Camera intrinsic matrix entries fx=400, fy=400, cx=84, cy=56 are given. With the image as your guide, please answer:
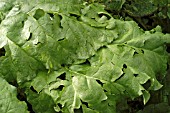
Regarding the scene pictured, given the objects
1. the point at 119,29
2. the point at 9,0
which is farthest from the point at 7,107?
the point at 119,29

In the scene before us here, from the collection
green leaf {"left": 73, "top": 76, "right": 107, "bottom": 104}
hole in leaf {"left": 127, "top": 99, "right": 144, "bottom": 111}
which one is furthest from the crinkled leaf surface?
hole in leaf {"left": 127, "top": 99, "right": 144, "bottom": 111}

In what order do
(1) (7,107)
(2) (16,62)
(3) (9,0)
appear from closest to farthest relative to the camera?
(1) (7,107), (2) (16,62), (3) (9,0)

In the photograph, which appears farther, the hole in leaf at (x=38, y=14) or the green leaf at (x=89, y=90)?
the hole in leaf at (x=38, y=14)

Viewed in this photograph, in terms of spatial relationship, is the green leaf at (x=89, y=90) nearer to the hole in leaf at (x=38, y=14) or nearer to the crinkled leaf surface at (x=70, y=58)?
the crinkled leaf surface at (x=70, y=58)

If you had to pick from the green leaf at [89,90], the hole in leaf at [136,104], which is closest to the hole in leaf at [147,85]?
the green leaf at [89,90]

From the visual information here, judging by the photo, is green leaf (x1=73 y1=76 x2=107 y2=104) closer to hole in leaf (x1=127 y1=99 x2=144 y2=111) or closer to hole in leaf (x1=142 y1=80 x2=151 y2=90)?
hole in leaf (x1=142 y1=80 x2=151 y2=90)

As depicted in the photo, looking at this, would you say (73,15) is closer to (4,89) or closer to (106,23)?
(106,23)
